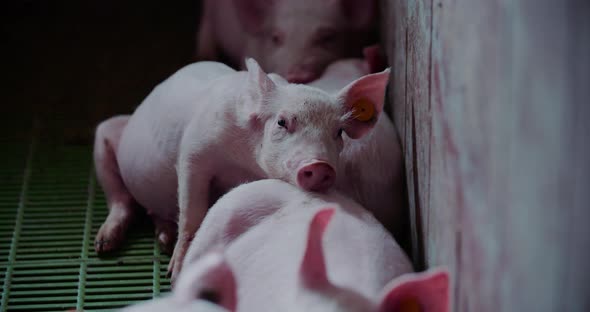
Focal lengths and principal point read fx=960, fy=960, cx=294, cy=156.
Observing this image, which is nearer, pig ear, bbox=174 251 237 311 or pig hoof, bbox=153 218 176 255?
pig ear, bbox=174 251 237 311

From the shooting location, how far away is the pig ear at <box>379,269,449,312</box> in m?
1.99

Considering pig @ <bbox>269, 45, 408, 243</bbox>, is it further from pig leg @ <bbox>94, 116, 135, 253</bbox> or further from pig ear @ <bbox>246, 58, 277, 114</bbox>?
pig leg @ <bbox>94, 116, 135, 253</bbox>

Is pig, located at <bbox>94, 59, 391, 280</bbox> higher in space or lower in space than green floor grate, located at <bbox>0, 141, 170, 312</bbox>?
higher

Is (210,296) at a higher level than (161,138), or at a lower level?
higher

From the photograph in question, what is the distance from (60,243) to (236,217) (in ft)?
3.30

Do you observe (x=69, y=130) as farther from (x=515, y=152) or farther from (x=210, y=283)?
(x=515, y=152)

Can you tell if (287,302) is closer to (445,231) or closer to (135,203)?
(445,231)

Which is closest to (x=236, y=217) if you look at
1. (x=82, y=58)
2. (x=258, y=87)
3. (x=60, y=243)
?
(x=258, y=87)

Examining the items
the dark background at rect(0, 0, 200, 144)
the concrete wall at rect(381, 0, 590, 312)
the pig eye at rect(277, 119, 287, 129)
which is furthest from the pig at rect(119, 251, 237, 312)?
the dark background at rect(0, 0, 200, 144)

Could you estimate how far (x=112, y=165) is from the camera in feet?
12.2

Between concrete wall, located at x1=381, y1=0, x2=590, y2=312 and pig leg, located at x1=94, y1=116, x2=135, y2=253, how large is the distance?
4.94ft

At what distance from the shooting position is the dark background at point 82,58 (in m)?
4.32

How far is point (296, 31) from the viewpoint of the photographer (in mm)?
4270

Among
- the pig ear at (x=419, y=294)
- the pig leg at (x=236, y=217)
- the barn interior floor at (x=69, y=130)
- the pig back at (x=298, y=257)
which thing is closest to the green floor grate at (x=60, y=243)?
the barn interior floor at (x=69, y=130)
